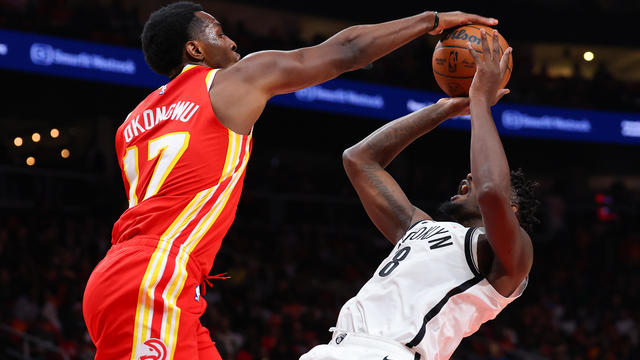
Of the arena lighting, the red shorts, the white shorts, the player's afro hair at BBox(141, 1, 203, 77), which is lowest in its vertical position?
the arena lighting

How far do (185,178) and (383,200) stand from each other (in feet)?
3.52

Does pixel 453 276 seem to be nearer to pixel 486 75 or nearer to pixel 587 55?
pixel 486 75

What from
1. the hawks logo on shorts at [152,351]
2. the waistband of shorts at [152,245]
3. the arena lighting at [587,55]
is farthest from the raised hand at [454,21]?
the arena lighting at [587,55]

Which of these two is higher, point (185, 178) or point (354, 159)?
point (185, 178)

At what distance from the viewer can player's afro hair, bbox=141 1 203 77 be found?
2896 mm

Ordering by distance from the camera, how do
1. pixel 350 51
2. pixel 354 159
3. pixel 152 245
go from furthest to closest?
pixel 354 159
pixel 350 51
pixel 152 245

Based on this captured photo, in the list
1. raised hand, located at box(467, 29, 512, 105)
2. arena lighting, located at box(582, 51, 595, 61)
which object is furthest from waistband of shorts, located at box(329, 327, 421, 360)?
arena lighting, located at box(582, 51, 595, 61)

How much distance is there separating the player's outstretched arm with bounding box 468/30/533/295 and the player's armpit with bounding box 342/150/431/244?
0.67 m

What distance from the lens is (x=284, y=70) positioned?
2.70m

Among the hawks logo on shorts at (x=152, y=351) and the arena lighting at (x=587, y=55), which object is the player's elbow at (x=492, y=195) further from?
the arena lighting at (x=587, y=55)

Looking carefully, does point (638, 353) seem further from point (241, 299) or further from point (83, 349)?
point (83, 349)

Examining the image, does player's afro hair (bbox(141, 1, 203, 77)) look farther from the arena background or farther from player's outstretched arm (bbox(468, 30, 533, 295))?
the arena background

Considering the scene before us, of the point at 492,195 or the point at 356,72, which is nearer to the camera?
the point at 492,195

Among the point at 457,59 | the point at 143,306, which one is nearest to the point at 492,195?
the point at 457,59
